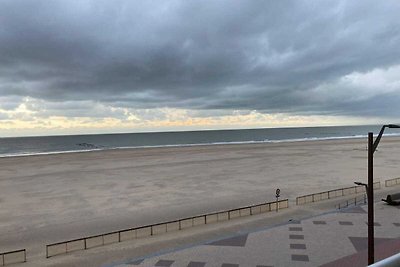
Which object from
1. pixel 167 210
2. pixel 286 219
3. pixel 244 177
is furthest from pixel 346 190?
pixel 167 210

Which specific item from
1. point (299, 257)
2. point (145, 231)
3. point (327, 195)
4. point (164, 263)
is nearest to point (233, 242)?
point (299, 257)

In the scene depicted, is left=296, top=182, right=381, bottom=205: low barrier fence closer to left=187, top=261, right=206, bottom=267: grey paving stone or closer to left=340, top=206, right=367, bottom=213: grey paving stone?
left=340, top=206, right=367, bottom=213: grey paving stone

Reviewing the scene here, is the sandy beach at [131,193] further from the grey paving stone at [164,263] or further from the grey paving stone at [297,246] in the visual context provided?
the grey paving stone at [297,246]

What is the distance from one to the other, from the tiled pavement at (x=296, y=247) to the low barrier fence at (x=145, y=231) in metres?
3.30

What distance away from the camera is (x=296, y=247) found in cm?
1431

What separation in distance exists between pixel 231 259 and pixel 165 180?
22490mm

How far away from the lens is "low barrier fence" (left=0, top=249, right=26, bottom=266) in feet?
45.2

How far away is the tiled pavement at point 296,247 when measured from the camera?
504 inches

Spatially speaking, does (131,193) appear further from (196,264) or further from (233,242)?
(196,264)

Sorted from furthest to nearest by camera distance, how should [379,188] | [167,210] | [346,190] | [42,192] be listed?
[42,192]
[379,188]
[346,190]
[167,210]

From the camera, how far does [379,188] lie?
93.1 feet

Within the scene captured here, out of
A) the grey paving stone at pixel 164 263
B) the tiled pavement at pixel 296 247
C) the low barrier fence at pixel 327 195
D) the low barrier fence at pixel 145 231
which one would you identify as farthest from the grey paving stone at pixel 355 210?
the grey paving stone at pixel 164 263

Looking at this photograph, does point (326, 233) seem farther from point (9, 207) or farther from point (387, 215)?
point (9, 207)

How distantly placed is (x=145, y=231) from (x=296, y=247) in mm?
7476
